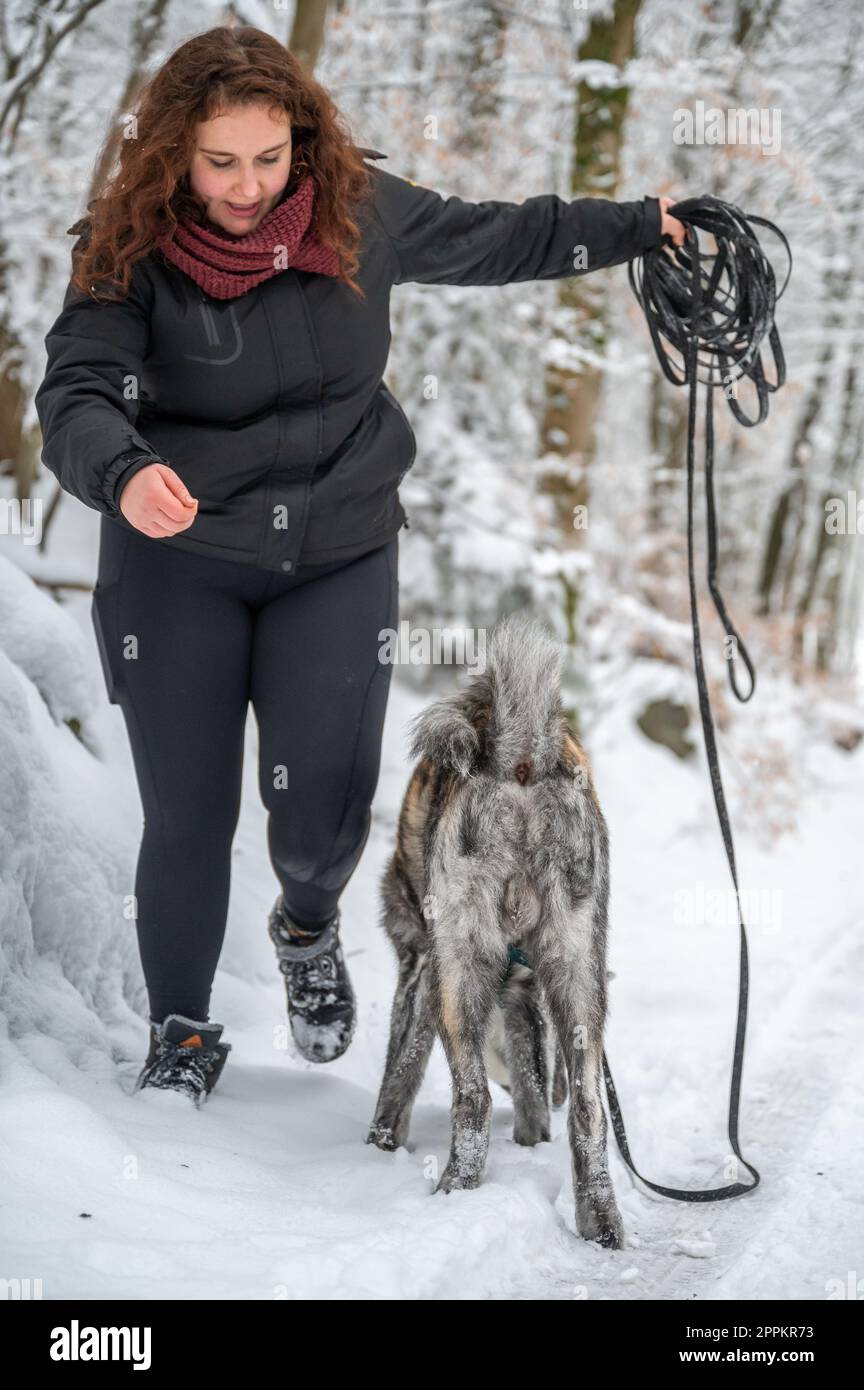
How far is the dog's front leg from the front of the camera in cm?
245

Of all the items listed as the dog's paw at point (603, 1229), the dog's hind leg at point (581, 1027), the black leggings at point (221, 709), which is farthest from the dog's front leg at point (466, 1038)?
the black leggings at point (221, 709)

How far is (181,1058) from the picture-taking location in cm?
271

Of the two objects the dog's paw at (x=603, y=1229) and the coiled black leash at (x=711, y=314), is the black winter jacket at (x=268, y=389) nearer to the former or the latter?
the coiled black leash at (x=711, y=314)

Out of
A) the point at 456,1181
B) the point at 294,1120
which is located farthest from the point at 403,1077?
the point at 456,1181

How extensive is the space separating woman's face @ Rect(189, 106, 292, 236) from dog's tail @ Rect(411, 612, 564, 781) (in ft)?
3.35

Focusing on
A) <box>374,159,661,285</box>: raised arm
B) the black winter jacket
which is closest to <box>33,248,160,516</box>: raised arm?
the black winter jacket

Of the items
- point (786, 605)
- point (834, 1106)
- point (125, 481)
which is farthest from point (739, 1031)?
point (786, 605)

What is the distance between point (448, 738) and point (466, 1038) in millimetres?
636

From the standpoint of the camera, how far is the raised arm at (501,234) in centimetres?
271

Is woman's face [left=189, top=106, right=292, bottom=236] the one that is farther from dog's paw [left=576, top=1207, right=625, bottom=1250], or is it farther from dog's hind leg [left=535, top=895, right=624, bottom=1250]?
dog's paw [left=576, top=1207, right=625, bottom=1250]

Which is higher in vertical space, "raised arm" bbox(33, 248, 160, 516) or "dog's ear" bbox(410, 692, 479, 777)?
"raised arm" bbox(33, 248, 160, 516)

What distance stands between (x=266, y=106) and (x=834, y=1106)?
2851 millimetres

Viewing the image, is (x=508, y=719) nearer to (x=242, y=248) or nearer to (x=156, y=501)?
(x=156, y=501)
